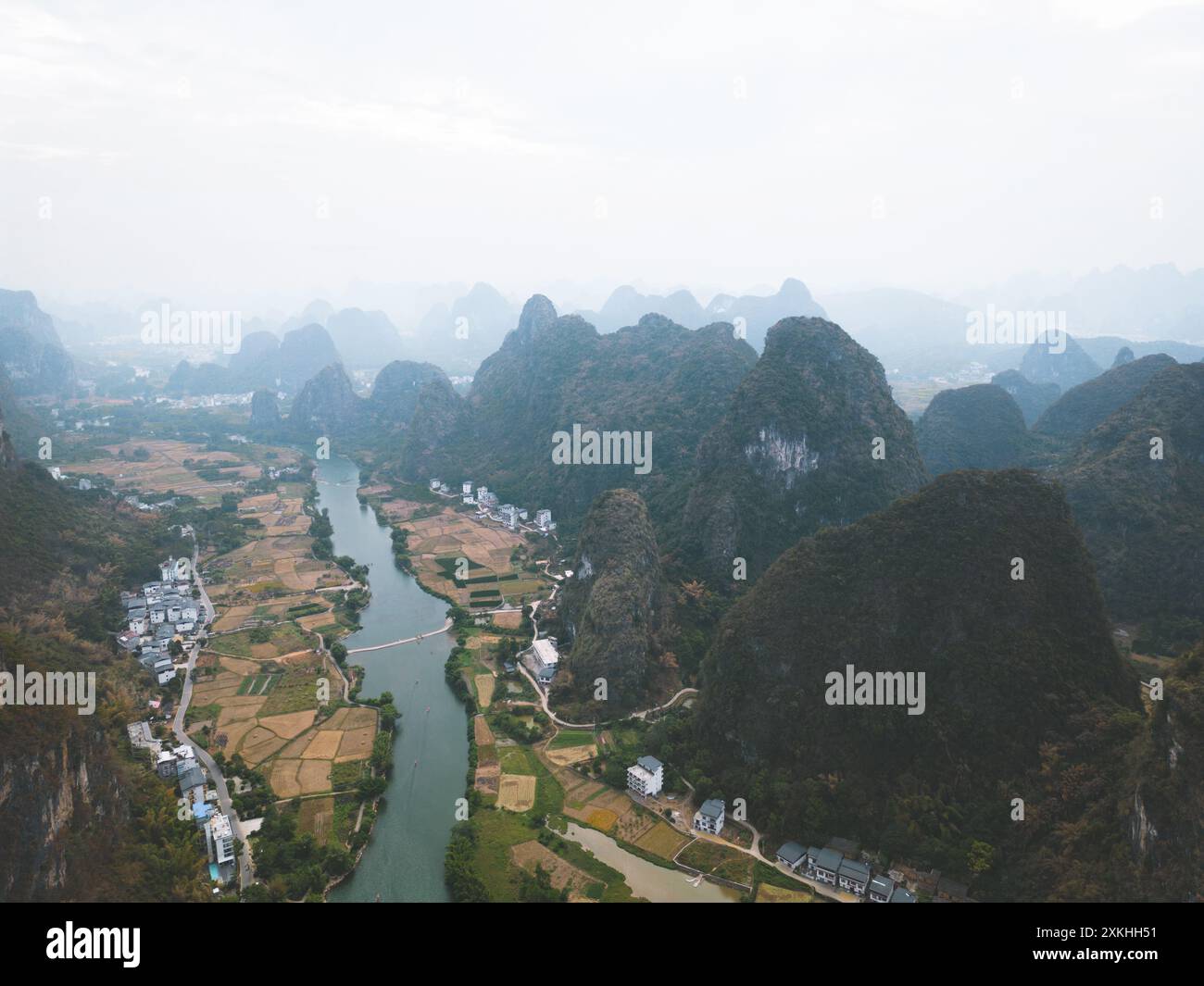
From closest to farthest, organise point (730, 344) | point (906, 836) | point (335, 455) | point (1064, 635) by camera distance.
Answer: point (906, 836)
point (1064, 635)
point (730, 344)
point (335, 455)

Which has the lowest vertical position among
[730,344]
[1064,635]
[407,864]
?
[407,864]

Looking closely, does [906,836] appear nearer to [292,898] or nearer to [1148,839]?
[1148,839]

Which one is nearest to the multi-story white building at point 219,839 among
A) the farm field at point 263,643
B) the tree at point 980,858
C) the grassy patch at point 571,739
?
the grassy patch at point 571,739

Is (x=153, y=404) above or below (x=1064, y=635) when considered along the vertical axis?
above

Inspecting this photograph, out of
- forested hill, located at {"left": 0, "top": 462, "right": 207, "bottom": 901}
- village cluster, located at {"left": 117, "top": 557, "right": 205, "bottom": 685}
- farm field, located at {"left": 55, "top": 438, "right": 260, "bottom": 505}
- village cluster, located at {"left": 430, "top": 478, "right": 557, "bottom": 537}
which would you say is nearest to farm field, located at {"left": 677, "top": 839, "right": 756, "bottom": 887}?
forested hill, located at {"left": 0, "top": 462, "right": 207, "bottom": 901}

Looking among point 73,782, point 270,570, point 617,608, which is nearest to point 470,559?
point 270,570

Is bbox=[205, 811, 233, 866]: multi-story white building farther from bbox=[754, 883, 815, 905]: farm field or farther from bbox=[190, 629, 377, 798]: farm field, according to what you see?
bbox=[754, 883, 815, 905]: farm field
